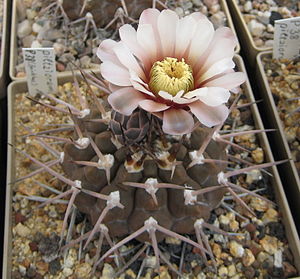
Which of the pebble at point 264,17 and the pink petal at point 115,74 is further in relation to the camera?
the pebble at point 264,17

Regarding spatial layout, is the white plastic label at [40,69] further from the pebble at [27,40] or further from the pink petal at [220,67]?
the pink petal at [220,67]

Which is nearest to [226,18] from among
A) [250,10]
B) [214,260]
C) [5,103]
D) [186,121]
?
[250,10]

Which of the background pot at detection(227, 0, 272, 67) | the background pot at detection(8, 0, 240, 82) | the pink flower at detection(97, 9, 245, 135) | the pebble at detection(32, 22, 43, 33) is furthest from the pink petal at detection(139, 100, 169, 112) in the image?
the pebble at detection(32, 22, 43, 33)

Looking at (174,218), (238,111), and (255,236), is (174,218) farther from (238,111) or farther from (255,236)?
(238,111)

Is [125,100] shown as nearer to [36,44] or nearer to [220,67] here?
[220,67]

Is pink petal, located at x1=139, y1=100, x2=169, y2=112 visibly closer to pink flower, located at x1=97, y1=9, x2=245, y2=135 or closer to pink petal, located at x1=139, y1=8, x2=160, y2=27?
pink flower, located at x1=97, y1=9, x2=245, y2=135

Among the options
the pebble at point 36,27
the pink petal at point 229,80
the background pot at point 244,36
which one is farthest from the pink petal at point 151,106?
the pebble at point 36,27

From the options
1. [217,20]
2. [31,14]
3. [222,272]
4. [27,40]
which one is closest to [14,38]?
[27,40]

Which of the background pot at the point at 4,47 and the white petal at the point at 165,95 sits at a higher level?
the white petal at the point at 165,95
